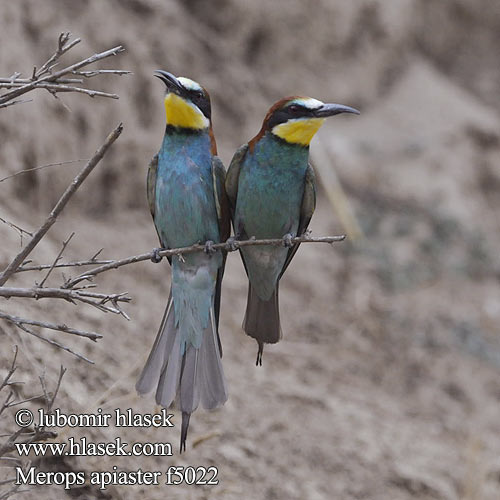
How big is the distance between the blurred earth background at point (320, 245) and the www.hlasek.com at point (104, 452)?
0.11 feet

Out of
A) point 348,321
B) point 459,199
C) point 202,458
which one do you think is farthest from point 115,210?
point 459,199

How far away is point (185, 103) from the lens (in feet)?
8.10

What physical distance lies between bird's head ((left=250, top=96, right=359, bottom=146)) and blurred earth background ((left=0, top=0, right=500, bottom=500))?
2.75 feet

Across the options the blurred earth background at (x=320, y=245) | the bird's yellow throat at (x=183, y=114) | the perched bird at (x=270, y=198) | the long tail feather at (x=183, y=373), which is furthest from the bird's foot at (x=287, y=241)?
the blurred earth background at (x=320, y=245)

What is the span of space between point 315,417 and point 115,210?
67.1 inches

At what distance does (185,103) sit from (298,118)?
347 mm

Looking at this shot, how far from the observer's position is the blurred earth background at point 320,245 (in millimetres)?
3174

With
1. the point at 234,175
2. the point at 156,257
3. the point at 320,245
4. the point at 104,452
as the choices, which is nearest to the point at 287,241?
the point at 156,257

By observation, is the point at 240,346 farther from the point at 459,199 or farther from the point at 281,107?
the point at 459,199

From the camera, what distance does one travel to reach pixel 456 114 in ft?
21.6

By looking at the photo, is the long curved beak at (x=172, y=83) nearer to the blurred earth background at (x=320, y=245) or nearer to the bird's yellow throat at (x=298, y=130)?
the bird's yellow throat at (x=298, y=130)

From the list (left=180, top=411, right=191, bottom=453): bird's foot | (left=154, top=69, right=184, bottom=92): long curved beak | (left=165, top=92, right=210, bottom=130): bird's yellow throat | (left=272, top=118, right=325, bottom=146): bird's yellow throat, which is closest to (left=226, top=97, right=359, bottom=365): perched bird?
(left=272, top=118, right=325, bottom=146): bird's yellow throat

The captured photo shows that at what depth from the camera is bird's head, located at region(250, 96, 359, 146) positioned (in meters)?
2.48

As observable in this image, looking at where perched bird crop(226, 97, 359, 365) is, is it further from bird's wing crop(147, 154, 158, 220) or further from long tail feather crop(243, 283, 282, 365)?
bird's wing crop(147, 154, 158, 220)
